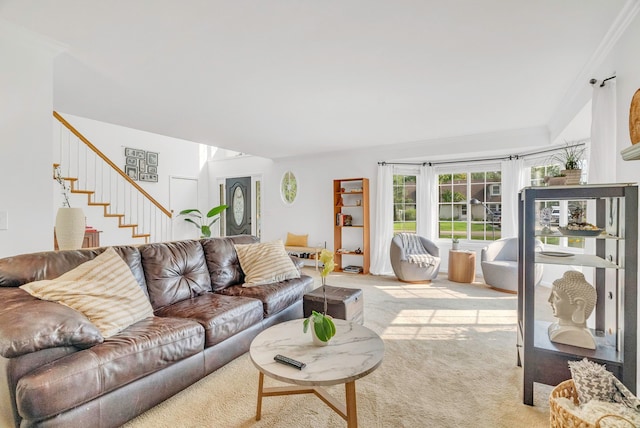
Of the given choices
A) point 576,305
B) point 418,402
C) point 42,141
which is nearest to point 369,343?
point 418,402

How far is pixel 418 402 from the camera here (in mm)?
1889

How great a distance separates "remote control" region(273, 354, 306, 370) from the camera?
4.80 feet

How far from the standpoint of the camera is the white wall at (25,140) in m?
2.03

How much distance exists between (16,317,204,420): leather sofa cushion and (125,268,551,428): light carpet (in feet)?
1.03

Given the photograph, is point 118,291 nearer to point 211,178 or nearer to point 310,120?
point 310,120

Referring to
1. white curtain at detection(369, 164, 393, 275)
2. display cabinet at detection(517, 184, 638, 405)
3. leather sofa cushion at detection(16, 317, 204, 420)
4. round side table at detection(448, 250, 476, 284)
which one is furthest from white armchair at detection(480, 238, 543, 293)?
leather sofa cushion at detection(16, 317, 204, 420)

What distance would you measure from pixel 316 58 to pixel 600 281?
256cm

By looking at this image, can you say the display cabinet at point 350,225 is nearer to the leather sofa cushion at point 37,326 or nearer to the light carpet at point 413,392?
the light carpet at point 413,392

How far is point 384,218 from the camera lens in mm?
5598

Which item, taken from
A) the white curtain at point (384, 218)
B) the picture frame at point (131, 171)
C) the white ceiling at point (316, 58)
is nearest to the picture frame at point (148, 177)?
the picture frame at point (131, 171)

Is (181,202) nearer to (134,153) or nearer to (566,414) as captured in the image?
(134,153)

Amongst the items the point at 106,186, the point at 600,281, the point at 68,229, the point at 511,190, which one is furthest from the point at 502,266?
the point at 106,186

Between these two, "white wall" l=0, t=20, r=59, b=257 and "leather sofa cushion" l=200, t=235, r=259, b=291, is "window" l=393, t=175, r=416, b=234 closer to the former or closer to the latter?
"leather sofa cushion" l=200, t=235, r=259, b=291

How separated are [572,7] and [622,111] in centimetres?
72
